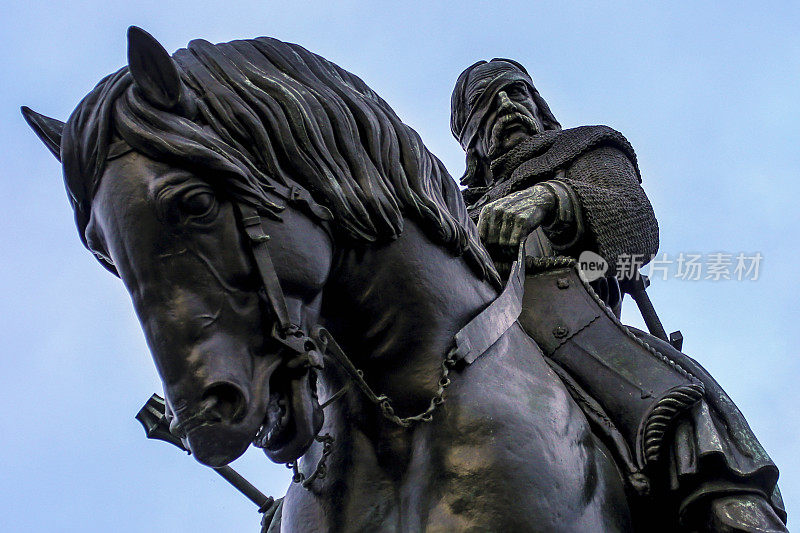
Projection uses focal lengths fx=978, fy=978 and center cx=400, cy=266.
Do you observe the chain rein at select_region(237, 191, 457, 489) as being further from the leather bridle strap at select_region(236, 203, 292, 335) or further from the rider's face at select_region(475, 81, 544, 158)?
the rider's face at select_region(475, 81, 544, 158)

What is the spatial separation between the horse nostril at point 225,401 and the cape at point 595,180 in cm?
237

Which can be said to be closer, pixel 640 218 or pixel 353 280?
pixel 353 280

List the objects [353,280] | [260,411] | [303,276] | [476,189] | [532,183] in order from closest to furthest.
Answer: [260,411] < [303,276] < [353,280] < [532,183] < [476,189]

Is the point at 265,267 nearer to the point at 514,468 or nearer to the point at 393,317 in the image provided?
the point at 393,317

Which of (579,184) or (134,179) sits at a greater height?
(134,179)

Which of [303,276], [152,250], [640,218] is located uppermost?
[152,250]

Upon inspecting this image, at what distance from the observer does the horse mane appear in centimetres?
271

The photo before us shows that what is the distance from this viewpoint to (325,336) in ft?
9.07

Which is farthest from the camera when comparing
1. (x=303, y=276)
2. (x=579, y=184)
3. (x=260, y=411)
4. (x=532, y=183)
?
(x=532, y=183)

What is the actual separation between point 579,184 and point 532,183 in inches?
19.7

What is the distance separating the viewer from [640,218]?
181 inches

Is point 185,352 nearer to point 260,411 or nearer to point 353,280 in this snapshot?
point 260,411

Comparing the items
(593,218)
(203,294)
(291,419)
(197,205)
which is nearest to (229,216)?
(197,205)

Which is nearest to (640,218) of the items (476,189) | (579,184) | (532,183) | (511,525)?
(579,184)
